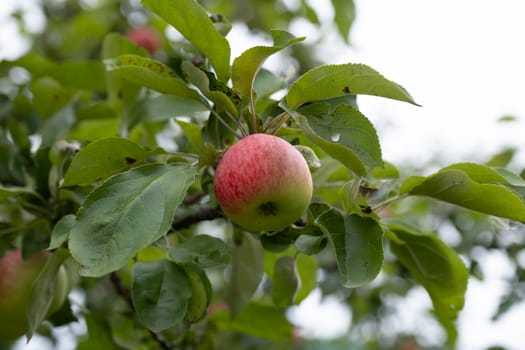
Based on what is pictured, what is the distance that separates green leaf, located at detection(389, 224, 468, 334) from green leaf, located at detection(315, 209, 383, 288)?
0.60 ft

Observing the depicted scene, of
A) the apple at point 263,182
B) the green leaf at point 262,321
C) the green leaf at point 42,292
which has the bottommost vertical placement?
the green leaf at point 262,321

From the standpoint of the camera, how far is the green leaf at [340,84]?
1041 millimetres

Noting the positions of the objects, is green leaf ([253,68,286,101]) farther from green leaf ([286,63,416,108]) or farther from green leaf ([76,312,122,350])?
green leaf ([76,312,122,350])

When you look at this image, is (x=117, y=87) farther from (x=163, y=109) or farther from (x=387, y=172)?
(x=387, y=172)

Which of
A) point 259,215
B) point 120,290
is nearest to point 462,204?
point 259,215

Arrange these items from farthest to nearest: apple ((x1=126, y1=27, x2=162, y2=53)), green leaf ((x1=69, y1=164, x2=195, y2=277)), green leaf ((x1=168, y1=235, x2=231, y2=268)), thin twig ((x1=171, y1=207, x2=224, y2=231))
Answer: apple ((x1=126, y1=27, x2=162, y2=53))
thin twig ((x1=171, y1=207, x2=224, y2=231))
green leaf ((x1=168, y1=235, x2=231, y2=268))
green leaf ((x1=69, y1=164, x2=195, y2=277))

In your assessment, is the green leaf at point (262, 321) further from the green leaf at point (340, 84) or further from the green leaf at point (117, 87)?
the green leaf at point (340, 84)

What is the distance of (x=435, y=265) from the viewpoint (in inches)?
50.3

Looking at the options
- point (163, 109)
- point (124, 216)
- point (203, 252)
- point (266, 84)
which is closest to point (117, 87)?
point (163, 109)

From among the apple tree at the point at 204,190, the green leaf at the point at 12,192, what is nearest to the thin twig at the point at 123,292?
the apple tree at the point at 204,190

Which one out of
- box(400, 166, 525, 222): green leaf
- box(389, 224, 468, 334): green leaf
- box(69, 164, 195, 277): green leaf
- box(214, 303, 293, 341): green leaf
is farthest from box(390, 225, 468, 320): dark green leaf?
box(214, 303, 293, 341): green leaf

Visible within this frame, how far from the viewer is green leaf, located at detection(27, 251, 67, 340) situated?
1180 mm

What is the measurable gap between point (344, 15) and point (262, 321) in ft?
2.74

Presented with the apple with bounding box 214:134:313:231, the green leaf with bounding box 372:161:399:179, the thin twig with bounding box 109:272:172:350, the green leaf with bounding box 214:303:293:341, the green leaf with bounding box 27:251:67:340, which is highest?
the apple with bounding box 214:134:313:231
